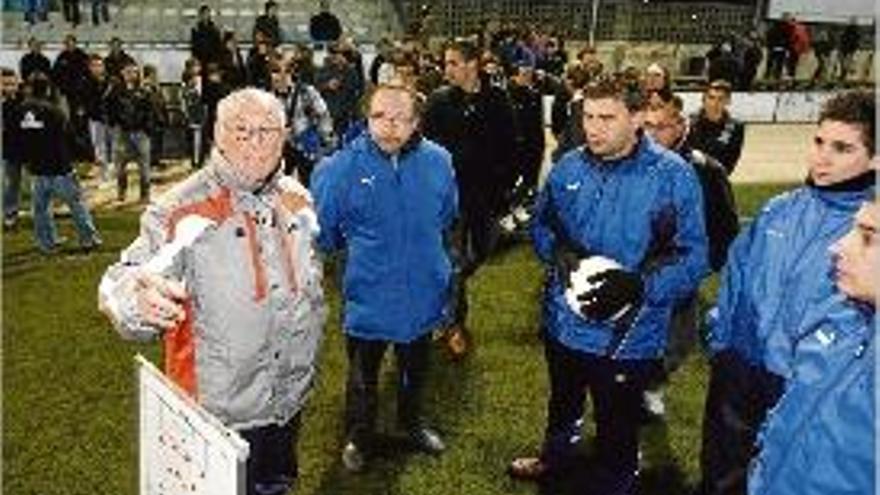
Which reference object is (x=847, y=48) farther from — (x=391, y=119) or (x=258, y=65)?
(x=391, y=119)

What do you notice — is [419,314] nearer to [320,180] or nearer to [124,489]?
[320,180]

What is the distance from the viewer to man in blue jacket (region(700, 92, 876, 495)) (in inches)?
168

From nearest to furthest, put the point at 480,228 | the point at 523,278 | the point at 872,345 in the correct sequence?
the point at 872,345
the point at 480,228
the point at 523,278

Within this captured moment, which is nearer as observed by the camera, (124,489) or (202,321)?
(202,321)

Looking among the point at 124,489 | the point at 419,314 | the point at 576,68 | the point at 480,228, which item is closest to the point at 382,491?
the point at 419,314

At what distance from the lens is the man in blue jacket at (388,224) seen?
591cm

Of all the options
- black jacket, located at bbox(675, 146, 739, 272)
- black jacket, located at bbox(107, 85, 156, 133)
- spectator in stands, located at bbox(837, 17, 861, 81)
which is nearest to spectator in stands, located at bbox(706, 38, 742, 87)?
spectator in stands, located at bbox(837, 17, 861, 81)

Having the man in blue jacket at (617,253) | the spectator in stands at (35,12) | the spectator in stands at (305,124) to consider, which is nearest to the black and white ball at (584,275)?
the man in blue jacket at (617,253)

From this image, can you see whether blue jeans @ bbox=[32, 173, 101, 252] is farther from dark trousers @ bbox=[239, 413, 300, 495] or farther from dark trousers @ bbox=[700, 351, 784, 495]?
dark trousers @ bbox=[700, 351, 784, 495]

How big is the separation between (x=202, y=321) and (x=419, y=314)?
193cm

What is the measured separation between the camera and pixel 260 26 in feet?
68.9

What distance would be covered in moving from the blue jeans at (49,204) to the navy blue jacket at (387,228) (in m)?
5.83

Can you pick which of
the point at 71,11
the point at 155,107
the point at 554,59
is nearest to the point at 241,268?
the point at 155,107

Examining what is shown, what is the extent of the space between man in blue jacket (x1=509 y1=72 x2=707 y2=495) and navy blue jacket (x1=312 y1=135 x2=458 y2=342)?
644 millimetres
